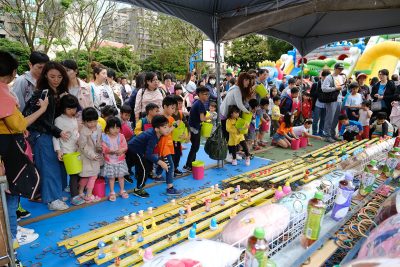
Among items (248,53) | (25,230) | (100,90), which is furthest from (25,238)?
(248,53)

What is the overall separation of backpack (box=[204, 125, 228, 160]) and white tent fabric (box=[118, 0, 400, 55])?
151 cm

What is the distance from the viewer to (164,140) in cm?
405

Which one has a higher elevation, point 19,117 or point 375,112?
point 19,117

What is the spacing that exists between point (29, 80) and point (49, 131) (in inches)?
23.8

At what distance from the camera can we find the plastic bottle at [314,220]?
5.99ft

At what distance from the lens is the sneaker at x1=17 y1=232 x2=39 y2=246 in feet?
9.58

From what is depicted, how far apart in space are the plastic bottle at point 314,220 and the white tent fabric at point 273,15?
2.65 meters

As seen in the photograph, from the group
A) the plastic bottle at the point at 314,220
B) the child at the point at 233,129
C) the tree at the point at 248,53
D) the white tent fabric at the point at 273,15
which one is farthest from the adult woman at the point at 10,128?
the tree at the point at 248,53

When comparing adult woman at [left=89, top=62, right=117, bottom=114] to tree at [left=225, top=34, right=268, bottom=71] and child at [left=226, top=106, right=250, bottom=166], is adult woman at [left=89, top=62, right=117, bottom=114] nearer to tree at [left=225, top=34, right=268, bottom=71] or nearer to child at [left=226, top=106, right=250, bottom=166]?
child at [left=226, top=106, right=250, bottom=166]

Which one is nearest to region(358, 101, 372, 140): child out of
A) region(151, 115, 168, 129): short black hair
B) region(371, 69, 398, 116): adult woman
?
region(371, 69, 398, 116): adult woman

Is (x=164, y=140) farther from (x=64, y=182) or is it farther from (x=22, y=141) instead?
(x=22, y=141)

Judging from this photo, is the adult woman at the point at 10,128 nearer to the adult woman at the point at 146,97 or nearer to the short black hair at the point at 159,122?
the short black hair at the point at 159,122

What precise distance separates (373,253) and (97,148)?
312 centimetres

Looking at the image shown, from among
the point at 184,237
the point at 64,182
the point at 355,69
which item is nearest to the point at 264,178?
the point at 184,237
